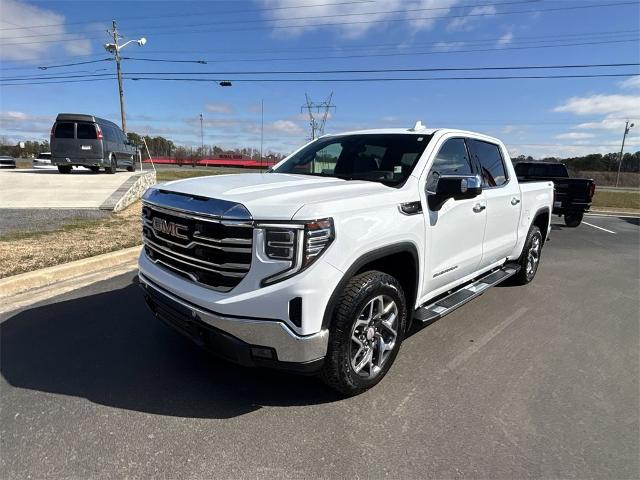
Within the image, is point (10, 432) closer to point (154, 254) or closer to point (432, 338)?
point (154, 254)

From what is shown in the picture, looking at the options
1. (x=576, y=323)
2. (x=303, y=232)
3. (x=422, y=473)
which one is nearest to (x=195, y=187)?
(x=303, y=232)

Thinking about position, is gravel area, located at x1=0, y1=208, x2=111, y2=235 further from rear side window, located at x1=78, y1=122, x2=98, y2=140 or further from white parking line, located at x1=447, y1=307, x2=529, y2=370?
white parking line, located at x1=447, y1=307, x2=529, y2=370

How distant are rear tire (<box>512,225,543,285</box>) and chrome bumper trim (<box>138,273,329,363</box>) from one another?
4.02 meters

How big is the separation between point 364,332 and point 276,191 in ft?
3.75

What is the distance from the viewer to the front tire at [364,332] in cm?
264

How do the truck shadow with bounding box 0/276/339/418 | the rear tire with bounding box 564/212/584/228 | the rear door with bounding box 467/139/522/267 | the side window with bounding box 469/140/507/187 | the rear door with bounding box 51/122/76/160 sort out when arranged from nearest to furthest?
the truck shadow with bounding box 0/276/339/418
the rear door with bounding box 467/139/522/267
the side window with bounding box 469/140/507/187
the rear tire with bounding box 564/212/584/228
the rear door with bounding box 51/122/76/160

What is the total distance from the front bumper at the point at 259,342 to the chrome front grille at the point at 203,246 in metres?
0.22

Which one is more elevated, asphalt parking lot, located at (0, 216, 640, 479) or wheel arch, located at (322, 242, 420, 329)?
wheel arch, located at (322, 242, 420, 329)

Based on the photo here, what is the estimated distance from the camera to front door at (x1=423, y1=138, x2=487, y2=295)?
3.38m

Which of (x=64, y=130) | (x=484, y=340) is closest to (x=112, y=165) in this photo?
(x=64, y=130)

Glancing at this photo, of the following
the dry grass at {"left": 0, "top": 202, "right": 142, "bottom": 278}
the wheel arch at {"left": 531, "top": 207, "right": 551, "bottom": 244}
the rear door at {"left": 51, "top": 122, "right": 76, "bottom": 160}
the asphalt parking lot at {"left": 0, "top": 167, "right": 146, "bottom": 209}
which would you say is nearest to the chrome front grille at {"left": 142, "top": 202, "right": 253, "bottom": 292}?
the dry grass at {"left": 0, "top": 202, "right": 142, "bottom": 278}

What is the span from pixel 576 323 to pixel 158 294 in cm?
423

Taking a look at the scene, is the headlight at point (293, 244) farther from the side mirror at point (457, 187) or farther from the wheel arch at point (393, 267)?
the side mirror at point (457, 187)

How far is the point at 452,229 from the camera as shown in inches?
141
